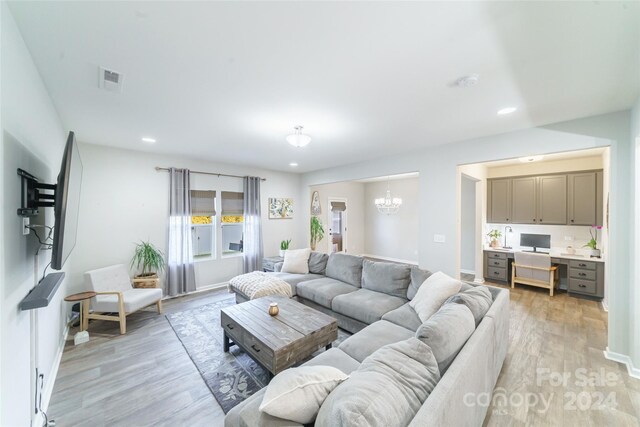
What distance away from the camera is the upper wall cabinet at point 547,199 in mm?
4418

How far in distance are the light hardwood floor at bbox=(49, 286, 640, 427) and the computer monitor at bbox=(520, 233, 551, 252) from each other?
1.83 meters

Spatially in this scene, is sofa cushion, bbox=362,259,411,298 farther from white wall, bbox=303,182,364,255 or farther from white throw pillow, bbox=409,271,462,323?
white wall, bbox=303,182,364,255

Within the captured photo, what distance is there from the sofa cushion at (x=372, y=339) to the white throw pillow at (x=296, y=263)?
221cm

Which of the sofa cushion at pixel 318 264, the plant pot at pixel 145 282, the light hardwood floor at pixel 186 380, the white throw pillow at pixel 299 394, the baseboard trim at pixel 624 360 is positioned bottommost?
the light hardwood floor at pixel 186 380

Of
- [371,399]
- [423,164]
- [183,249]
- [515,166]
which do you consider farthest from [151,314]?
[515,166]

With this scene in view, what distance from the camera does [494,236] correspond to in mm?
5551

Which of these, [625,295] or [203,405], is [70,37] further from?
[625,295]

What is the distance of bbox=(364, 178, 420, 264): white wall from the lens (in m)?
7.39

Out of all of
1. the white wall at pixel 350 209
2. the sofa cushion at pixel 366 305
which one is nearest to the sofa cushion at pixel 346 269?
the sofa cushion at pixel 366 305

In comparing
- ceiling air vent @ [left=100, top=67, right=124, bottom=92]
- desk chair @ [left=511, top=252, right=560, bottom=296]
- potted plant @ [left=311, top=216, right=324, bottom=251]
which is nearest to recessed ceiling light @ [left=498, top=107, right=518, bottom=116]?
desk chair @ [left=511, top=252, right=560, bottom=296]

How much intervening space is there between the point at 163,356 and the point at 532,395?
11.7 ft

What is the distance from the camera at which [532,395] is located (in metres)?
2.04

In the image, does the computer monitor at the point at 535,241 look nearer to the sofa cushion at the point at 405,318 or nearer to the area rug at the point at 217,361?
the sofa cushion at the point at 405,318

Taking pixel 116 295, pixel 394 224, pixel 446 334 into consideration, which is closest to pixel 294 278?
pixel 116 295
